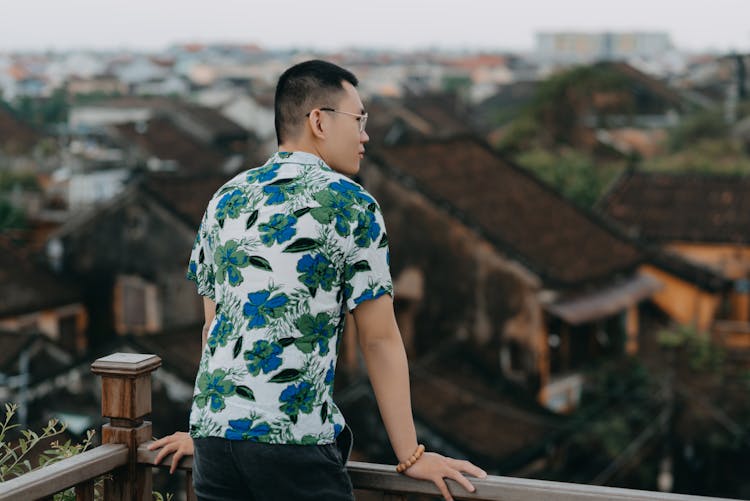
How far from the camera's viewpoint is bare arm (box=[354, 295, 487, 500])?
2572 mm

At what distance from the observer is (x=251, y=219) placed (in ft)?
8.29

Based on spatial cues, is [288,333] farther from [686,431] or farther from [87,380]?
[686,431]

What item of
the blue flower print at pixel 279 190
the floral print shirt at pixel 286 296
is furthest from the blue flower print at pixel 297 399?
the blue flower print at pixel 279 190

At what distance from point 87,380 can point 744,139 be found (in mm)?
28769

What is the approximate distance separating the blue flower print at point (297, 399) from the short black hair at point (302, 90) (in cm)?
66

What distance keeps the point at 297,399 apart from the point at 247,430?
140 mm

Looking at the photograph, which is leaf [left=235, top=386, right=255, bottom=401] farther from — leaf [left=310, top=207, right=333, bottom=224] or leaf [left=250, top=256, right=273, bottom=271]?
leaf [left=310, top=207, right=333, bottom=224]

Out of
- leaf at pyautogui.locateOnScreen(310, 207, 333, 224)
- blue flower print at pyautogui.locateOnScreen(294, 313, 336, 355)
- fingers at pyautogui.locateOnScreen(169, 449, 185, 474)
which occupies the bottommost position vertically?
fingers at pyautogui.locateOnScreen(169, 449, 185, 474)

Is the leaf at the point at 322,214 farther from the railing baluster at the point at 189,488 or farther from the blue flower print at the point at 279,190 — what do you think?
the railing baluster at the point at 189,488

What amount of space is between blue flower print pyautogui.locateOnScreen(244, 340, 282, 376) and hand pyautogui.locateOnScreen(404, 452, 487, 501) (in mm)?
471

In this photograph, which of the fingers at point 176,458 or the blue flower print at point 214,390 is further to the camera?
the fingers at point 176,458

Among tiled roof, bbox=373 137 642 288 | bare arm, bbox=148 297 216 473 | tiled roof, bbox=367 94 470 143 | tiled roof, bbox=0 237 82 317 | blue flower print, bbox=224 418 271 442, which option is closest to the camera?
blue flower print, bbox=224 418 271 442

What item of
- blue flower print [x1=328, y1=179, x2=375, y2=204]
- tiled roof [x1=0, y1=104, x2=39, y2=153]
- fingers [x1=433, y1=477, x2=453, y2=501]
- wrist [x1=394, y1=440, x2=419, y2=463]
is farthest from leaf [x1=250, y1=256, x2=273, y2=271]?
tiled roof [x1=0, y1=104, x2=39, y2=153]

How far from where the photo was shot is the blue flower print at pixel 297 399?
8.08ft
